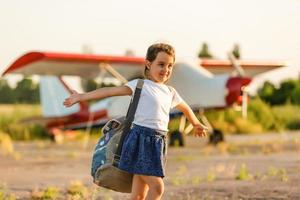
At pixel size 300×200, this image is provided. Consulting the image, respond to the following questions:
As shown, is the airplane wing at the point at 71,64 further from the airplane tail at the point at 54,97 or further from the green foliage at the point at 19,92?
the green foliage at the point at 19,92

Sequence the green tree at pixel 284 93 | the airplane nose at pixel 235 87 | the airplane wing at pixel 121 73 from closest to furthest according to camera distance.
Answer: the airplane wing at pixel 121 73 < the airplane nose at pixel 235 87 < the green tree at pixel 284 93

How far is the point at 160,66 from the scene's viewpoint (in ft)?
15.2

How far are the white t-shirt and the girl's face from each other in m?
0.05

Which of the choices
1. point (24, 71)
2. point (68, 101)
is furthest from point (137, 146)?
point (24, 71)

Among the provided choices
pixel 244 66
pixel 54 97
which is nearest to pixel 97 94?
pixel 244 66

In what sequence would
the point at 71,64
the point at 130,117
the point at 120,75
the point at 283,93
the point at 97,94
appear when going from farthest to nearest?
the point at 283,93 < the point at 120,75 < the point at 71,64 < the point at 130,117 < the point at 97,94

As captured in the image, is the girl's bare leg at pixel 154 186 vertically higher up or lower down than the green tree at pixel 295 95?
higher up

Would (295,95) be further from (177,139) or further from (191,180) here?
(191,180)

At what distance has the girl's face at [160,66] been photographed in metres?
4.60

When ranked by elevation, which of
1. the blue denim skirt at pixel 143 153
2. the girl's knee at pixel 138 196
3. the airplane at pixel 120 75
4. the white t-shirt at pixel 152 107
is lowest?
the airplane at pixel 120 75

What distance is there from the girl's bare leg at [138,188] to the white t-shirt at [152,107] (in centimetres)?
34

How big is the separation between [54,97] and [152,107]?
23.1m

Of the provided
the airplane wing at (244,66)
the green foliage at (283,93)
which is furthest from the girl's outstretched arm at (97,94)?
the green foliage at (283,93)

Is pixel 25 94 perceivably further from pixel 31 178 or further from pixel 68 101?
pixel 68 101
